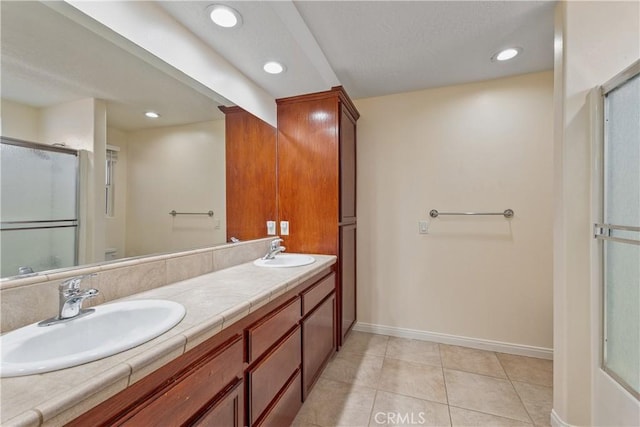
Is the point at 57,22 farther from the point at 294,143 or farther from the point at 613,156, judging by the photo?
the point at 613,156

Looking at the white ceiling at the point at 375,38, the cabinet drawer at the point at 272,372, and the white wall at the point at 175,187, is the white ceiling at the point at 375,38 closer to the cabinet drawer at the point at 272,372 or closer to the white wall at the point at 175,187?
the white wall at the point at 175,187

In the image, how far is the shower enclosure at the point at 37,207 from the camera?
81 cm

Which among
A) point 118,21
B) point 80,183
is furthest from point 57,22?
point 80,183

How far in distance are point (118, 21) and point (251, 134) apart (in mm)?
961

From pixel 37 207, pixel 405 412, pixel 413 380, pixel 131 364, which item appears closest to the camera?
pixel 131 364

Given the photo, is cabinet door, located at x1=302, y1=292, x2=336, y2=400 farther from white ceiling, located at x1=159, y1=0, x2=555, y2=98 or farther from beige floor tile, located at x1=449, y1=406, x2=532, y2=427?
white ceiling, located at x1=159, y1=0, x2=555, y2=98

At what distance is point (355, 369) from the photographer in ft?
6.46

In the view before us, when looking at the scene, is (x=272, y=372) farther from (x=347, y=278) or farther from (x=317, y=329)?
(x=347, y=278)

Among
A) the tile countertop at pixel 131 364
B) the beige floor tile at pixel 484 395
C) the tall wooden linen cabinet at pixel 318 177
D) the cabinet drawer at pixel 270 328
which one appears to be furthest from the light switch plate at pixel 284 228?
the beige floor tile at pixel 484 395

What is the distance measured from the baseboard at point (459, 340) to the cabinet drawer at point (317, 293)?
2.89 feet

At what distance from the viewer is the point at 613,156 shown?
1250 millimetres

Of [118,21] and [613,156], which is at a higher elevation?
[118,21]

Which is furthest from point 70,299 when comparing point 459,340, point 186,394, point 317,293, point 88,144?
point 459,340

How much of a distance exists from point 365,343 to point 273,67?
2.37m
